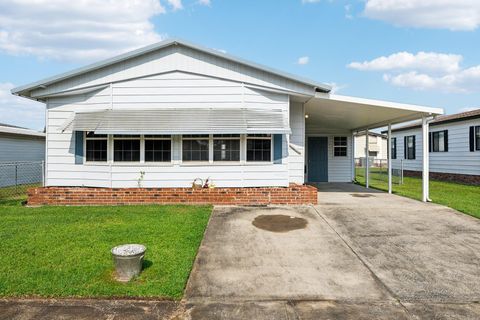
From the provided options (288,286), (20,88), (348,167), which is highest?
(20,88)

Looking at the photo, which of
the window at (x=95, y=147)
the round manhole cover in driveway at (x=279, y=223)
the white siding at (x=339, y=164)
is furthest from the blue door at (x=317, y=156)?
the window at (x=95, y=147)

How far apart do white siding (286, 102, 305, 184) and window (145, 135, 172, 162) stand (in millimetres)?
4068

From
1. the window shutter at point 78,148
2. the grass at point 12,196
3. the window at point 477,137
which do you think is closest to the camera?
the window shutter at point 78,148

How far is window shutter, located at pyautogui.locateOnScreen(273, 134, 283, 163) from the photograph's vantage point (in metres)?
9.73

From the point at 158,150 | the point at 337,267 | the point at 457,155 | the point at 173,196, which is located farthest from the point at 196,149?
the point at 457,155

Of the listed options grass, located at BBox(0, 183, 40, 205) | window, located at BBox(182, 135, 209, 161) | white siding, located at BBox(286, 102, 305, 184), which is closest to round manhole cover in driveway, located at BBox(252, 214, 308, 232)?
window, located at BBox(182, 135, 209, 161)

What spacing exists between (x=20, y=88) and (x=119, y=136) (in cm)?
318

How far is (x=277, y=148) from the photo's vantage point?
32.0 feet

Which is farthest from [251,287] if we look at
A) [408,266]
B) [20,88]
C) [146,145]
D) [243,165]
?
[20,88]

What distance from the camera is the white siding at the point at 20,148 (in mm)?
16109

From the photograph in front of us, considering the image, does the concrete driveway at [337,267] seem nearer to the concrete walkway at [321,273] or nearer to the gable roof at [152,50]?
the concrete walkway at [321,273]

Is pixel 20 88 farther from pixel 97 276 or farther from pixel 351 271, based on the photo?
pixel 351 271

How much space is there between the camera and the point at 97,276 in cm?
439

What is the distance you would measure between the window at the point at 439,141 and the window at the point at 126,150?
16.7m
